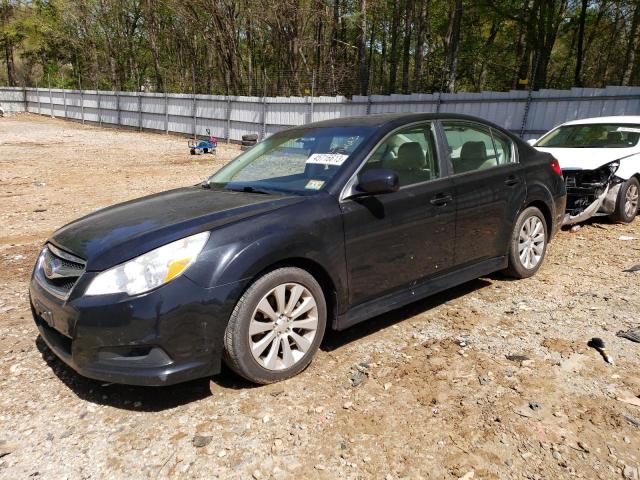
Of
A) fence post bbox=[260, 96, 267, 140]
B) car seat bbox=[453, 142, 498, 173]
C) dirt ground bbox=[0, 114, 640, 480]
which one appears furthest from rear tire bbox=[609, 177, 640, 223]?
fence post bbox=[260, 96, 267, 140]

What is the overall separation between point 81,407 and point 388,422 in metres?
1.71

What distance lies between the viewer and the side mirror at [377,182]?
10.1 ft

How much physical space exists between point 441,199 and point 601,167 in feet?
12.8

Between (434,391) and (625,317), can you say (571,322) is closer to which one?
(625,317)

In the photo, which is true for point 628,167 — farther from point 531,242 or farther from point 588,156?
point 531,242

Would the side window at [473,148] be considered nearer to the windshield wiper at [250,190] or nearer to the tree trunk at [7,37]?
the windshield wiper at [250,190]

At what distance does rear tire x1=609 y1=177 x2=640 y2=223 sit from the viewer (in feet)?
21.6

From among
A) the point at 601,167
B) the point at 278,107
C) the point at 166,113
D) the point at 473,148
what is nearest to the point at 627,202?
the point at 601,167

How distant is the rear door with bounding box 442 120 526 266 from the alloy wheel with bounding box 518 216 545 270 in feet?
0.88

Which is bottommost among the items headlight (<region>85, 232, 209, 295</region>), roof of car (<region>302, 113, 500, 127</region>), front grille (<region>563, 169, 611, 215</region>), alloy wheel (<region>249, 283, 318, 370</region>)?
alloy wheel (<region>249, 283, 318, 370</region>)

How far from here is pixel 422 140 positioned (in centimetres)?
372

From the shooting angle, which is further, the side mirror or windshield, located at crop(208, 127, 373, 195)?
windshield, located at crop(208, 127, 373, 195)

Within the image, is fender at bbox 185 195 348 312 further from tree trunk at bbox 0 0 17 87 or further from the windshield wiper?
tree trunk at bbox 0 0 17 87

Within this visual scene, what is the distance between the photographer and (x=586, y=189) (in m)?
6.25
